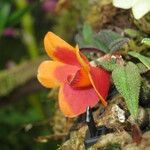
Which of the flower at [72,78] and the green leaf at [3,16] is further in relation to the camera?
the green leaf at [3,16]

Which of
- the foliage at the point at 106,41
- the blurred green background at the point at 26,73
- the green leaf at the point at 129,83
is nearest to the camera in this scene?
the green leaf at the point at 129,83

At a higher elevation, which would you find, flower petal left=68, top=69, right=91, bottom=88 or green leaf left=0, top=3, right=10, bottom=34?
green leaf left=0, top=3, right=10, bottom=34

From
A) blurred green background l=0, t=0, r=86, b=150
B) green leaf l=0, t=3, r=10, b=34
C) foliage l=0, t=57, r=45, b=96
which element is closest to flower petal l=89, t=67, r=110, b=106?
blurred green background l=0, t=0, r=86, b=150

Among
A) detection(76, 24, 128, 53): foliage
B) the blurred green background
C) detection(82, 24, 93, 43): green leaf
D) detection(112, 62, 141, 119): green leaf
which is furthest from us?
the blurred green background

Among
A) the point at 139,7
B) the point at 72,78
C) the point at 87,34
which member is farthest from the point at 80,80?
the point at 87,34

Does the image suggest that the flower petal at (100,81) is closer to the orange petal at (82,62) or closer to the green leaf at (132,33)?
the orange petal at (82,62)

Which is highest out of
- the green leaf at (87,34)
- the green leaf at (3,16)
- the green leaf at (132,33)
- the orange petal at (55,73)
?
the green leaf at (3,16)

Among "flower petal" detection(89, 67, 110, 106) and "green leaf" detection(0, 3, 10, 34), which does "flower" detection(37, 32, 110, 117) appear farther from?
"green leaf" detection(0, 3, 10, 34)

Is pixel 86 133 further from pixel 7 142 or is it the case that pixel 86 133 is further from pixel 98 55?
pixel 7 142

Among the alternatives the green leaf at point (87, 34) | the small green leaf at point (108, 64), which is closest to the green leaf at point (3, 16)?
the green leaf at point (87, 34)
